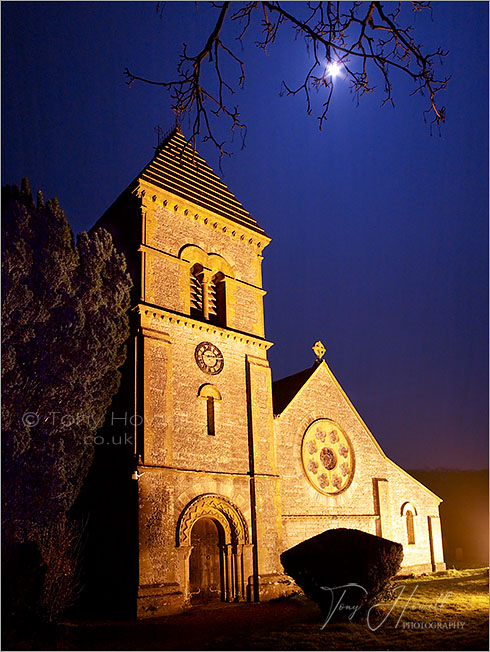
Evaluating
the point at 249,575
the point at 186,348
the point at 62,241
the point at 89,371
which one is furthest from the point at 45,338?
the point at 249,575

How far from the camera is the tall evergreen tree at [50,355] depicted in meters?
14.9

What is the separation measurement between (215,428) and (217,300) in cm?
A: 536

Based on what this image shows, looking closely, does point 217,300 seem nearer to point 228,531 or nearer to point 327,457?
point 327,457

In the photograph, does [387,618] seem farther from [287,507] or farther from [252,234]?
[252,234]

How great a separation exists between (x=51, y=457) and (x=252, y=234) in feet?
43.8

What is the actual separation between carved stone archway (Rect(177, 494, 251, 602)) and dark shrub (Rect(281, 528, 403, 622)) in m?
4.50

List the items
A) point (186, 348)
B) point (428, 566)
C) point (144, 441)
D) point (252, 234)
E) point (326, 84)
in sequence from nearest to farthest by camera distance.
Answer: point (326, 84), point (144, 441), point (186, 348), point (252, 234), point (428, 566)

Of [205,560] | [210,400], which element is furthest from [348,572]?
[210,400]

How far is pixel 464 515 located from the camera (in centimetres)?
4341

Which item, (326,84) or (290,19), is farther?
(326,84)

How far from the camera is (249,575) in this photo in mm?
20203

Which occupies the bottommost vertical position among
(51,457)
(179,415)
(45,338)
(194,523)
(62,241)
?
(194,523)

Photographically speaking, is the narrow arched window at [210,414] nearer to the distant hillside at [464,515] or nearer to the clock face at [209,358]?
the clock face at [209,358]

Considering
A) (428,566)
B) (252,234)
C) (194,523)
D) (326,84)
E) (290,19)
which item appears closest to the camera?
(290,19)
